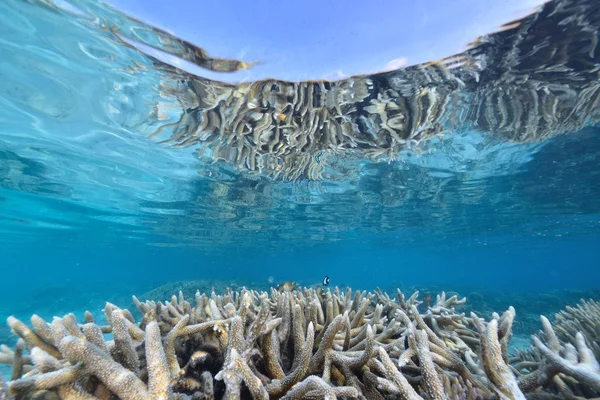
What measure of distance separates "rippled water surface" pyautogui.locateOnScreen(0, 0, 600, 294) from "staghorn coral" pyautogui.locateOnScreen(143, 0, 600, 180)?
0.87m

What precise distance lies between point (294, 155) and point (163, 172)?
7.45 m

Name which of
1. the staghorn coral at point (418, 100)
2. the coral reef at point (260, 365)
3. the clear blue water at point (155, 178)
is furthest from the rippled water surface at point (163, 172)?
the coral reef at point (260, 365)

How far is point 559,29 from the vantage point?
6.02 m

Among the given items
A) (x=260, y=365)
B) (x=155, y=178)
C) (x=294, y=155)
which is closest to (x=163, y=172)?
(x=155, y=178)

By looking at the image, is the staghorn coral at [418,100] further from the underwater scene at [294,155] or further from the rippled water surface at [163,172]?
the rippled water surface at [163,172]

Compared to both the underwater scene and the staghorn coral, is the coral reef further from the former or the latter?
the staghorn coral

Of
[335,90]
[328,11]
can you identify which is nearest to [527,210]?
[335,90]

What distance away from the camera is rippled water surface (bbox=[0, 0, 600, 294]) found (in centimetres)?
692

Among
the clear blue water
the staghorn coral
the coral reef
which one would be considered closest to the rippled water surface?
the clear blue water

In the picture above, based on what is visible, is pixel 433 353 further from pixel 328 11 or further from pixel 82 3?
pixel 82 3

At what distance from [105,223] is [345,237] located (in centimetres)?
2796

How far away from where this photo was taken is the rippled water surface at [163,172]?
6918 millimetres

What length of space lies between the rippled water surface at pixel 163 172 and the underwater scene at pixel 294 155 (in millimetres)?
95

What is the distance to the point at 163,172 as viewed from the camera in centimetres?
1475
